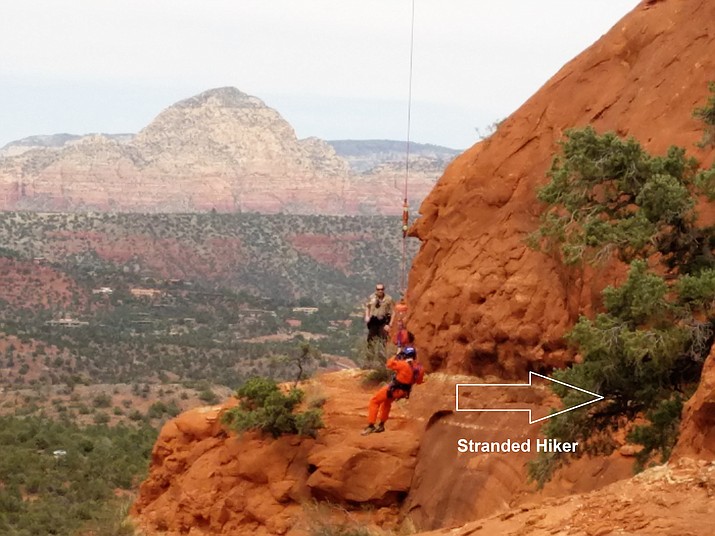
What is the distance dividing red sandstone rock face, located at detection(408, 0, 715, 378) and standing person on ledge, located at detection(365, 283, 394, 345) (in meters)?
0.57

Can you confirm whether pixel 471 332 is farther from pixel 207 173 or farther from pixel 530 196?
pixel 207 173

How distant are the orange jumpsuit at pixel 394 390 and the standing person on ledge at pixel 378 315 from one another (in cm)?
292

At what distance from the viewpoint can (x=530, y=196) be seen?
19.0 meters

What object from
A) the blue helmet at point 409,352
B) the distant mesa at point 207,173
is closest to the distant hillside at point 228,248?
the distant mesa at point 207,173

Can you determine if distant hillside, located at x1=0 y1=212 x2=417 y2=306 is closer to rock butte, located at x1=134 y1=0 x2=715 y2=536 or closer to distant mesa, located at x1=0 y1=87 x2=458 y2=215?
distant mesa, located at x1=0 y1=87 x2=458 y2=215

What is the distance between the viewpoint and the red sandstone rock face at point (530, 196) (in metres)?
17.5

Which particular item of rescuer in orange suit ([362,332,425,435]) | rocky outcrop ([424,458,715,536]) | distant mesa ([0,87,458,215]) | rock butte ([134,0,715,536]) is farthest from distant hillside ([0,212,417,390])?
distant mesa ([0,87,458,215])

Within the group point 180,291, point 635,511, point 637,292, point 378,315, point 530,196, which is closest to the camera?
point 635,511

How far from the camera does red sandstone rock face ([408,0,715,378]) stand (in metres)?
17.5

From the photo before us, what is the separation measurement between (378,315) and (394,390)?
448cm

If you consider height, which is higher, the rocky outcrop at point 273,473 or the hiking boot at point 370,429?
the hiking boot at point 370,429

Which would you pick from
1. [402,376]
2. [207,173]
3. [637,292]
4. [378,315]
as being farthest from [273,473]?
[207,173]

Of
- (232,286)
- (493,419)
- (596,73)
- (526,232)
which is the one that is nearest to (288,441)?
(493,419)

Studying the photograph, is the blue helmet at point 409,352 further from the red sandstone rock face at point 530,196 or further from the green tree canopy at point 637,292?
the green tree canopy at point 637,292
